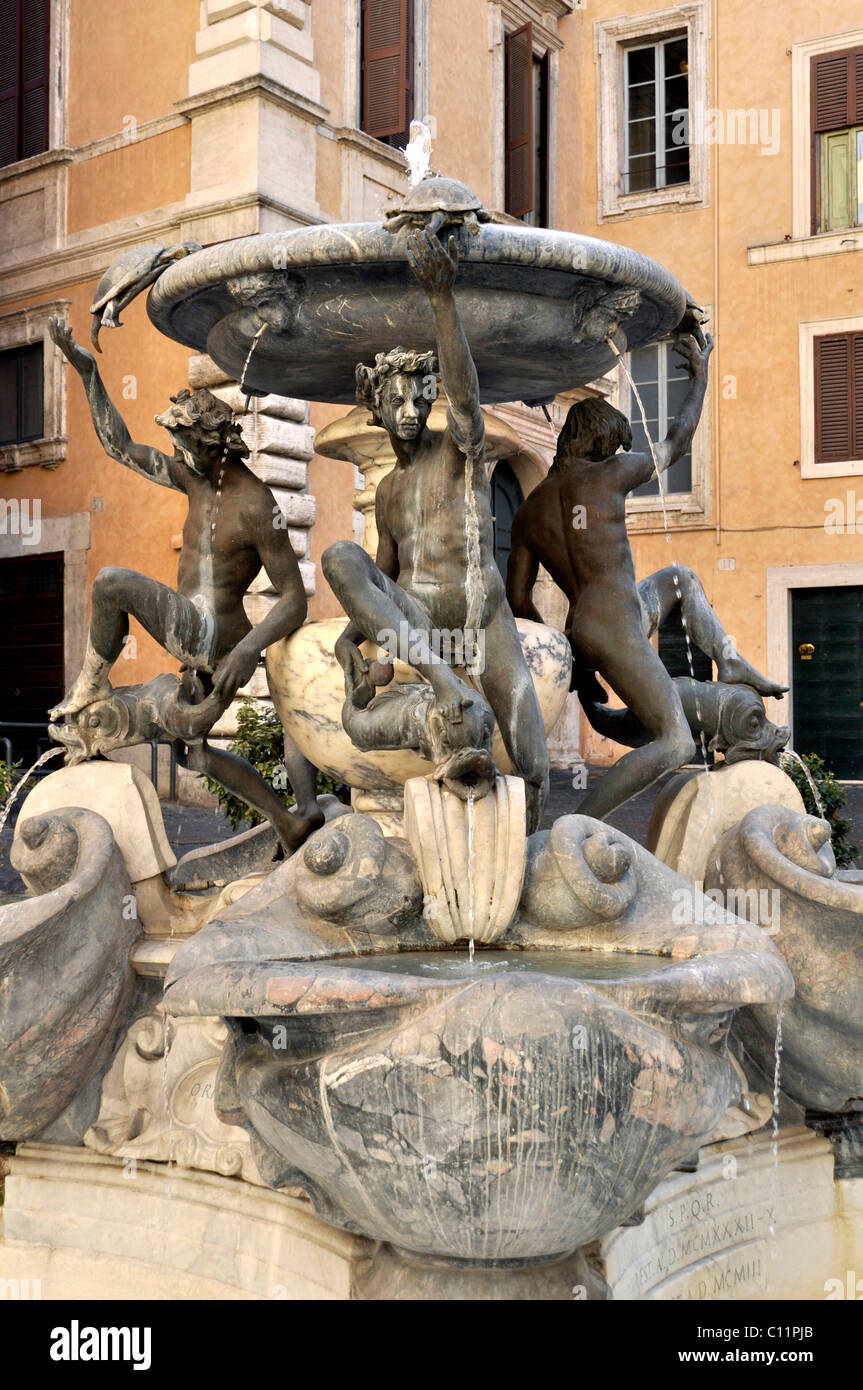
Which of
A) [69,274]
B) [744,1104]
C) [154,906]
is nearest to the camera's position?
[744,1104]

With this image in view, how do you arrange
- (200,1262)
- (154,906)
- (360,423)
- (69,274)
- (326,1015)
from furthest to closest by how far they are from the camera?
(69,274) < (360,423) < (154,906) < (200,1262) < (326,1015)

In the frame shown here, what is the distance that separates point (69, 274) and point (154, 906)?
10.00 m

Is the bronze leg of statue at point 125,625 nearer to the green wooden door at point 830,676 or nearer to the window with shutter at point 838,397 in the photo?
the green wooden door at point 830,676

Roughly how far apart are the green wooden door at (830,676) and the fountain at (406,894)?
13063mm

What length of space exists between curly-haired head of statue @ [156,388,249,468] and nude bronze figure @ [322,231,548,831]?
43cm

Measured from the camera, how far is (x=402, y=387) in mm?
3262

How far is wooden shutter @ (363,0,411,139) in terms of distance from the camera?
12203 millimetres

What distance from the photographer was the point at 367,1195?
2.24 m

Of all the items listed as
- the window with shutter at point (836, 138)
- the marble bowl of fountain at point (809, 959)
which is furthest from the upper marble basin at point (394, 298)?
the window with shutter at point (836, 138)

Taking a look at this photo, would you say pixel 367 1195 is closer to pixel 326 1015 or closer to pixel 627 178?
pixel 326 1015

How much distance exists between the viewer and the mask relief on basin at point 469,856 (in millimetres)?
2705

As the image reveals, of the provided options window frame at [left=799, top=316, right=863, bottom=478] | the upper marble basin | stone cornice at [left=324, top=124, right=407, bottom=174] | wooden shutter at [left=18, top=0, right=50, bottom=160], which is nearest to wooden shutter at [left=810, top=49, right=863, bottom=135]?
window frame at [left=799, top=316, right=863, bottom=478]

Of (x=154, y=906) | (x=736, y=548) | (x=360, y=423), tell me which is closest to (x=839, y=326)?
(x=736, y=548)

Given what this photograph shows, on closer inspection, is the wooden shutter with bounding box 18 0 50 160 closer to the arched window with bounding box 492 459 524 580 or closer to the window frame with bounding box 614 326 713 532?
the arched window with bounding box 492 459 524 580
